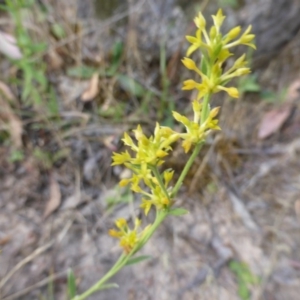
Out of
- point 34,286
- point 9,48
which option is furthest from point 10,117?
point 34,286

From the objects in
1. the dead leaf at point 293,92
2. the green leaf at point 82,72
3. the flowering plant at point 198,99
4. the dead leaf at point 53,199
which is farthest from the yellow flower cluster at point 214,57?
the dead leaf at point 293,92

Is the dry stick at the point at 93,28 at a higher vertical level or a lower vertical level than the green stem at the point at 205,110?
higher

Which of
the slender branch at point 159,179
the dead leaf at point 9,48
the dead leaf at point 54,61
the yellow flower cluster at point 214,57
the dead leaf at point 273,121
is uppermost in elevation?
the dead leaf at point 9,48

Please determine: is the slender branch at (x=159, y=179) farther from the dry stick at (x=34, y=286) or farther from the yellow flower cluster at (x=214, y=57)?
the dry stick at (x=34, y=286)

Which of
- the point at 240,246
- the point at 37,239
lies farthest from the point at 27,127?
the point at 240,246

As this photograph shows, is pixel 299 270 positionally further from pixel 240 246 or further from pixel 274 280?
pixel 240 246

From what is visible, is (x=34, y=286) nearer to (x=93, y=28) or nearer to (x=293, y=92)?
(x=93, y=28)

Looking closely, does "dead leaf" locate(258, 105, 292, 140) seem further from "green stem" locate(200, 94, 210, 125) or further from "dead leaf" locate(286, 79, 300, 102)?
"green stem" locate(200, 94, 210, 125)
